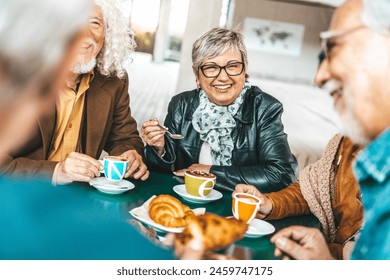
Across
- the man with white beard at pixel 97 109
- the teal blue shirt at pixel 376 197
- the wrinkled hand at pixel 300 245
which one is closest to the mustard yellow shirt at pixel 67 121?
the man with white beard at pixel 97 109

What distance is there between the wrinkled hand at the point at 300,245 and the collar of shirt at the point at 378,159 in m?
0.19

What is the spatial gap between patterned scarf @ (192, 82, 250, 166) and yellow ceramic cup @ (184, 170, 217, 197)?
414mm

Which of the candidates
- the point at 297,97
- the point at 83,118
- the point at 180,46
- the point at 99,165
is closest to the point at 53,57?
the point at 99,165

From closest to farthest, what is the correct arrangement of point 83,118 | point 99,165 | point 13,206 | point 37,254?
1. point 37,254
2. point 13,206
3. point 99,165
4. point 83,118

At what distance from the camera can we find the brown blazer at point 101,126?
3.54 feet

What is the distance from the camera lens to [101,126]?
1231 millimetres

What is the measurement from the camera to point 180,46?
1.98m

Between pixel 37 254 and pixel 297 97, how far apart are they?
5.58 m

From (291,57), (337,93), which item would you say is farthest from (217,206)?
(291,57)

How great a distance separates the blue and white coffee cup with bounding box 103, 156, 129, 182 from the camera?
88cm

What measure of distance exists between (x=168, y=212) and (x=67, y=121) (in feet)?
1.88

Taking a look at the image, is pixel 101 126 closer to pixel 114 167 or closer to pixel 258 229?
pixel 114 167

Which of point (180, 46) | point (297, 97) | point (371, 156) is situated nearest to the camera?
point (371, 156)
